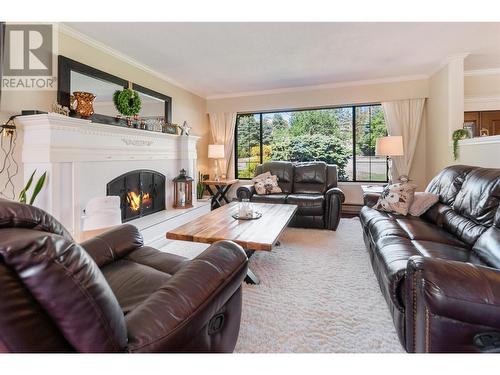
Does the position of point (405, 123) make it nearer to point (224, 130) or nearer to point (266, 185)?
point (266, 185)

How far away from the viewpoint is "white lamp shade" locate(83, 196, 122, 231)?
2.64m

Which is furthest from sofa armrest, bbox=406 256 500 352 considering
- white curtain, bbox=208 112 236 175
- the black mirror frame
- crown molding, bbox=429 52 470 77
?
white curtain, bbox=208 112 236 175

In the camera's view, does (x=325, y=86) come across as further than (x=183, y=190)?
Yes

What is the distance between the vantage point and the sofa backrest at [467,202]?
1948 mm

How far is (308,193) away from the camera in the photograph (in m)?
4.48

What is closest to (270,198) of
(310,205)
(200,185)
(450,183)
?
(310,205)

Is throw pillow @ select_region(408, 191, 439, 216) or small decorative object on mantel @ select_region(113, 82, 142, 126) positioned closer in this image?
throw pillow @ select_region(408, 191, 439, 216)

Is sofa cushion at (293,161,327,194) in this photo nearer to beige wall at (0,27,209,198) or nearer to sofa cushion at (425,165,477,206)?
sofa cushion at (425,165,477,206)

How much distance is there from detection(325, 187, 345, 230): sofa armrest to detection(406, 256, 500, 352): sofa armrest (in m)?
2.66

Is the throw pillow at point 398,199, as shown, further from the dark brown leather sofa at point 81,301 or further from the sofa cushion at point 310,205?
the dark brown leather sofa at point 81,301

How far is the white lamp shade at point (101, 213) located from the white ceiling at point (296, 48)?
6.02 feet

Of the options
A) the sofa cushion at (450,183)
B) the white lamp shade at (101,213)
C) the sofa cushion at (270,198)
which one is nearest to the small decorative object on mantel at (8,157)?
the white lamp shade at (101,213)

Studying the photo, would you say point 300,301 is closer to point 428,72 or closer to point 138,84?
point 138,84

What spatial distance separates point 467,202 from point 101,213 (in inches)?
131
